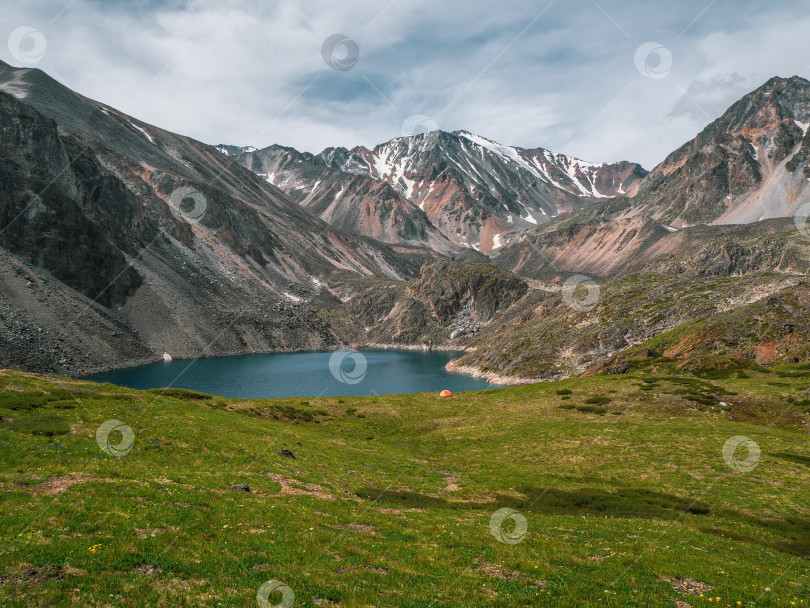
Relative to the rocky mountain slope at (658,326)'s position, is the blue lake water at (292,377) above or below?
below

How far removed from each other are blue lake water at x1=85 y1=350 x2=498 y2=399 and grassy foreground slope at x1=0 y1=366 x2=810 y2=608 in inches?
2739

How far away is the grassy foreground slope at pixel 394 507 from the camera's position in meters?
14.6

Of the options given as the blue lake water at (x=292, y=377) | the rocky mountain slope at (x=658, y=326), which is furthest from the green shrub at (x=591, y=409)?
the blue lake water at (x=292, y=377)

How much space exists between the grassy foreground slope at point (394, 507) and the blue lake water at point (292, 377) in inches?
2739

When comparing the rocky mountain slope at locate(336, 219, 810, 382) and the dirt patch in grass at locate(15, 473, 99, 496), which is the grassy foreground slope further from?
the rocky mountain slope at locate(336, 219, 810, 382)

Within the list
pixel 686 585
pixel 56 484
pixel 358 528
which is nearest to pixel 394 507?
pixel 358 528

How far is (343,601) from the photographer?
13695mm

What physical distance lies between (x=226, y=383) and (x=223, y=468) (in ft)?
349

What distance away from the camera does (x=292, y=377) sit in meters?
142

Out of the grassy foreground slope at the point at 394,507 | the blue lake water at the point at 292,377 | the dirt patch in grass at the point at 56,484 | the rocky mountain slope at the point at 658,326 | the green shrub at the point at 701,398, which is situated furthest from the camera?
the blue lake water at the point at 292,377

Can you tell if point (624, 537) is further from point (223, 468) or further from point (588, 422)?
point (588, 422)

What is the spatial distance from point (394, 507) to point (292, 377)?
120 metres

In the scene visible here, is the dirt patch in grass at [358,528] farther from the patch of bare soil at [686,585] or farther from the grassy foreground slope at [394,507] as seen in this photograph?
the patch of bare soil at [686,585]

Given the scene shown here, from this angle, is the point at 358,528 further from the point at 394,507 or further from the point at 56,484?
the point at 56,484
